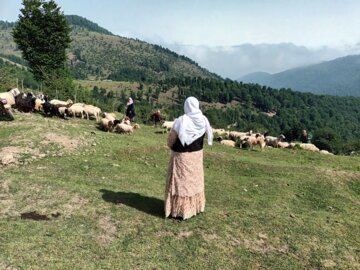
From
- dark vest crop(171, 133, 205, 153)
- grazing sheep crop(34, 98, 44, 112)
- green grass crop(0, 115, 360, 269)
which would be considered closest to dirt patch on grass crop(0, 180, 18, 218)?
green grass crop(0, 115, 360, 269)

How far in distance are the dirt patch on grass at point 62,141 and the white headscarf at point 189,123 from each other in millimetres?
8083

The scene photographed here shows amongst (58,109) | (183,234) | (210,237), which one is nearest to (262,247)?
(210,237)

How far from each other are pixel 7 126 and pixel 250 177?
1205 cm

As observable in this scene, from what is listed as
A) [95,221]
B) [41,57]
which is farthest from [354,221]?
[41,57]

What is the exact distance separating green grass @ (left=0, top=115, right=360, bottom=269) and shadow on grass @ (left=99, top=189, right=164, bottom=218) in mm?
33

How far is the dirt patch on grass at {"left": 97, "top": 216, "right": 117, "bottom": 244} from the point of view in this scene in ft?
28.5

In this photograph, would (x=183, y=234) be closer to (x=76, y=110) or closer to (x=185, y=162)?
(x=185, y=162)

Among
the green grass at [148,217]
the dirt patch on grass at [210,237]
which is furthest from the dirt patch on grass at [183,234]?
the dirt patch on grass at [210,237]

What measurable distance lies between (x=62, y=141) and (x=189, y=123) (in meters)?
8.76

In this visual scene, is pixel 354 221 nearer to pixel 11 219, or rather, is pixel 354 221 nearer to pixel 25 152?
pixel 11 219

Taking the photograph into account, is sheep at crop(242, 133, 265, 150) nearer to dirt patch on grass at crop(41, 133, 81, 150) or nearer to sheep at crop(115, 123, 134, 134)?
sheep at crop(115, 123, 134, 134)

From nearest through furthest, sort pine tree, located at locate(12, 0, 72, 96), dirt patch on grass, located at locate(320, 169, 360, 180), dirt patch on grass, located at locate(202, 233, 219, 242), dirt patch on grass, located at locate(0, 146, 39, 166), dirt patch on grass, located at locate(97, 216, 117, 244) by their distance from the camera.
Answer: dirt patch on grass, located at locate(97, 216, 117, 244) → dirt patch on grass, located at locate(202, 233, 219, 242) → dirt patch on grass, located at locate(0, 146, 39, 166) → dirt patch on grass, located at locate(320, 169, 360, 180) → pine tree, located at locate(12, 0, 72, 96)

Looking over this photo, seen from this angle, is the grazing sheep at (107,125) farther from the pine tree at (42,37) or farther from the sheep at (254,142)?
the pine tree at (42,37)

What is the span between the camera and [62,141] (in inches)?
650
